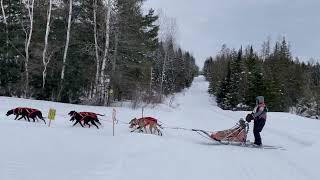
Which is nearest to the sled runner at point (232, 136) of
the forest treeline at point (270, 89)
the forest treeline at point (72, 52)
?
the forest treeline at point (72, 52)

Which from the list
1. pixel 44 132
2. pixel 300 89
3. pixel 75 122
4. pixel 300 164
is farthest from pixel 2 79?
pixel 300 89

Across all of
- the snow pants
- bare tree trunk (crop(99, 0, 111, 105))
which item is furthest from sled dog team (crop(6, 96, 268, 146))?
bare tree trunk (crop(99, 0, 111, 105))

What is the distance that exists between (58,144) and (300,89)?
69183 mm

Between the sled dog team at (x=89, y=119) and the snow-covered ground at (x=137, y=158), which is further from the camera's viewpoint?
the sled dog team at (x=89, y=119)

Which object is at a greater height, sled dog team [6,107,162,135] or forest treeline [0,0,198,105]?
forest treeline [0,0,198,105]

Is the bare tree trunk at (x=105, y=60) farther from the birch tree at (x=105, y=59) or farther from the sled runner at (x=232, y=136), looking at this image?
the sled runner at (x=232, y=136)

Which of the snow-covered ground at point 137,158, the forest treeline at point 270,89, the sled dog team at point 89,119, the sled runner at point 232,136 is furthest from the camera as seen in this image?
the forest treeline at point 270,89

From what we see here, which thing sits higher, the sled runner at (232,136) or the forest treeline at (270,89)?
the forest treeline at (270,89)

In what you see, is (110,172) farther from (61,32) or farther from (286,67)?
(286,67)

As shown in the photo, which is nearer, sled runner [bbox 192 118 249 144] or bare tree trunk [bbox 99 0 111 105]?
sled runner [bbox 192 118 249 144]

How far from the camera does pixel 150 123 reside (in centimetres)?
1480

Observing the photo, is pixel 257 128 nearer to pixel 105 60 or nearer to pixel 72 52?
pixel 105 60

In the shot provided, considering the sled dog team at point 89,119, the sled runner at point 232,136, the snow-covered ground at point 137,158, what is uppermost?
the sled dog team at point 89,119

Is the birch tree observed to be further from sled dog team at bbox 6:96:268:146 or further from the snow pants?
the snow pants
